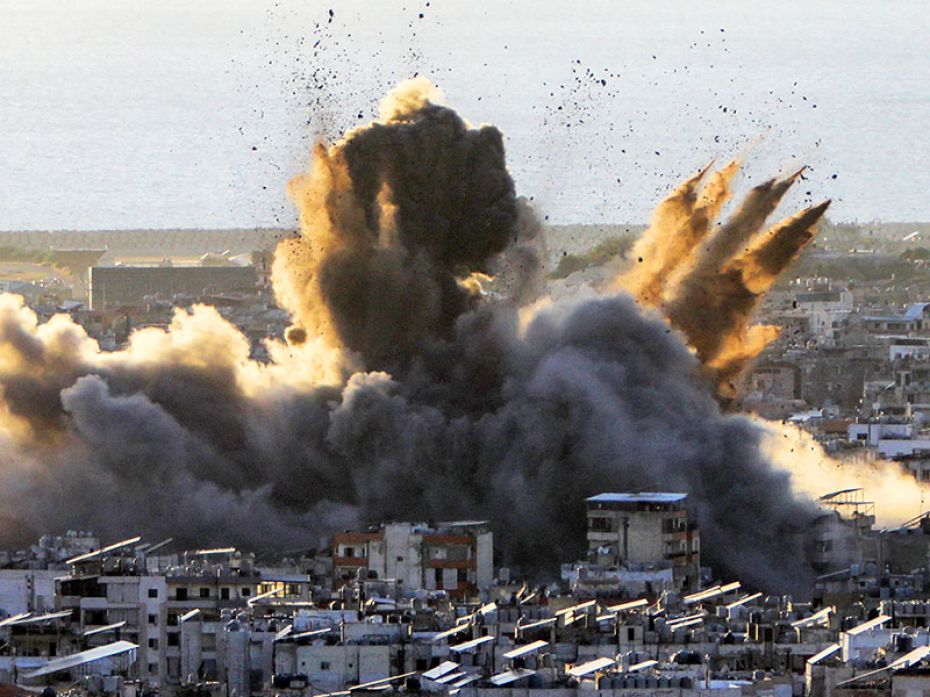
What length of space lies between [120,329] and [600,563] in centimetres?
5411

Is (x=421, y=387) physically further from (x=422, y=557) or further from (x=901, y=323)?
(x=901, y=323)

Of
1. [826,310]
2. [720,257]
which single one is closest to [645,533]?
[720,257]

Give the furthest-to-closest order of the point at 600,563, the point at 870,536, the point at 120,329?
the point at 120,329
the point at 870,536
the point at 600,563

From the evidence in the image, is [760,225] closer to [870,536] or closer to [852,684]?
[870,536]

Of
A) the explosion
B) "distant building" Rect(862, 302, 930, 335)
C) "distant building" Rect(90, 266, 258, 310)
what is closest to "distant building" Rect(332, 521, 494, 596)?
the explosion

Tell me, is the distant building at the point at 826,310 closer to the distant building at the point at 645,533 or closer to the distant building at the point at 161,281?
the distant building at the point at 161,281

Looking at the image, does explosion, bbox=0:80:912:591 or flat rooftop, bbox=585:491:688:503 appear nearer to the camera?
flat rooftop, bbox=585:491:688:503

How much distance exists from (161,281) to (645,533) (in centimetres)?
8761

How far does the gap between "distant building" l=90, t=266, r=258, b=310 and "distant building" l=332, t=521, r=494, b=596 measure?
3122 inches

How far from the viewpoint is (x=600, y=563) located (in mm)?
66438

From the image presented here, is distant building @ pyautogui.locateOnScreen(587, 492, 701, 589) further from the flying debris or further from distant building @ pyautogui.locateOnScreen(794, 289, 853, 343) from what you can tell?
distant building @ pyautogui.locateOnScreen(794, 289, 853, 343)

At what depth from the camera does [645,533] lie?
68.4 m

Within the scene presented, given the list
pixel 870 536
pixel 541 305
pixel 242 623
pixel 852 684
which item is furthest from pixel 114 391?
pixel 852 684

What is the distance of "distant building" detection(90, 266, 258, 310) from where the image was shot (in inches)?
→ 5940
